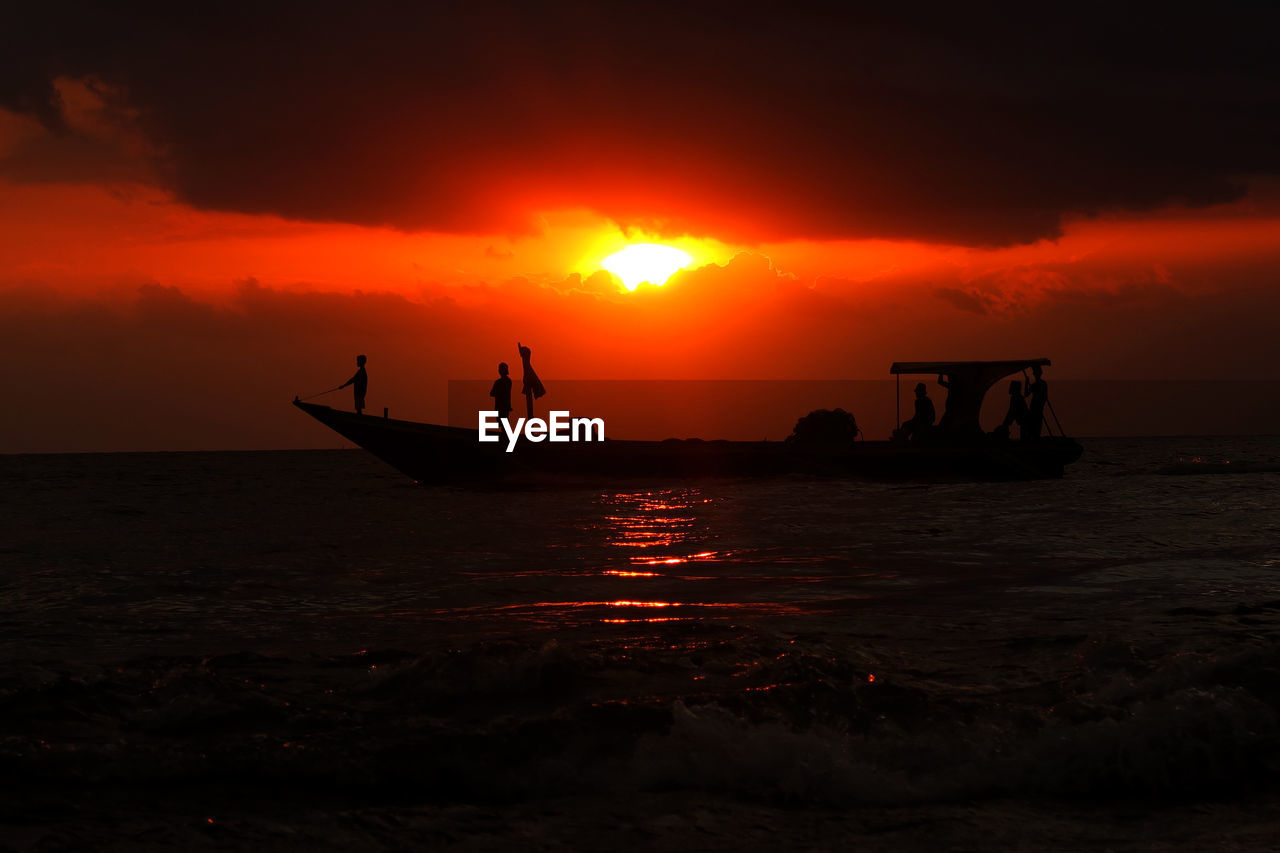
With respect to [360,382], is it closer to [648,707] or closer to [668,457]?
[668,457]

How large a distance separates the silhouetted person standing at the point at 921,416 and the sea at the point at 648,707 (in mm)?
15720

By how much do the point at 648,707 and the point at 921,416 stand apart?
23.5m

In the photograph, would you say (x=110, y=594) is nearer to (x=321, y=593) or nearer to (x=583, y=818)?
(x=321, y=593)

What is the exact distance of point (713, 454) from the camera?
26.7 meters

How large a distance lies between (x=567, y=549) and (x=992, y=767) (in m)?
9.00

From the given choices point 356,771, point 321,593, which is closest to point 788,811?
point 356,771

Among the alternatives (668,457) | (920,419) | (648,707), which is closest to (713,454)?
(668,457)

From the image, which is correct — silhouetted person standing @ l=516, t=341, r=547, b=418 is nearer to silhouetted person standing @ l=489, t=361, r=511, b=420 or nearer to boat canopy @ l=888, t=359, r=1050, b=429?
silhouetted person standing @ l=489, t=361, r=511, b=420

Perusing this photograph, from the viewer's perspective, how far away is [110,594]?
32.6 ft

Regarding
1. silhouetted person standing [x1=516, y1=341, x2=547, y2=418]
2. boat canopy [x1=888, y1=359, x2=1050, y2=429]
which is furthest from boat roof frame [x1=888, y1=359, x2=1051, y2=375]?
silhouetted person standing [x1=516, y1=341, x2=547, y2=418]

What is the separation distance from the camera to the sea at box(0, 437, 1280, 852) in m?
4.20

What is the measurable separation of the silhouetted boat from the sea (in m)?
14.8

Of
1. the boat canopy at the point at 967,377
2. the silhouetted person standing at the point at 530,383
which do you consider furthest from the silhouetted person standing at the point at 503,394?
the boat canopy at the point at 967,377

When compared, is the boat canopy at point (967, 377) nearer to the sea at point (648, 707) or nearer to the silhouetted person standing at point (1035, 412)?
the silhouetted person standing at point (1035, 412)
